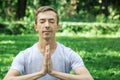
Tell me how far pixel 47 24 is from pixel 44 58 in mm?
406

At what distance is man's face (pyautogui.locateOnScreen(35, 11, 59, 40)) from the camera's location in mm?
5316

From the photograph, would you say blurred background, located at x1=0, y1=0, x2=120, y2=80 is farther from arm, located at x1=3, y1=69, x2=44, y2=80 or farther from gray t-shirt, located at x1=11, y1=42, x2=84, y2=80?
arm, located at x1=3, y1=69, x2=44, y2=80

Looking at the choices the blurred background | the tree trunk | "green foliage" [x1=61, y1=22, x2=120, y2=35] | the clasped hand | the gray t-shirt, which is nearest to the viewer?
the clasped hand

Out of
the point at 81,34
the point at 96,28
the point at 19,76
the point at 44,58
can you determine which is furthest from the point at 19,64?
the point at 81,34

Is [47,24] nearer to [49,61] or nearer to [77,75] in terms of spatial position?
[49,61]

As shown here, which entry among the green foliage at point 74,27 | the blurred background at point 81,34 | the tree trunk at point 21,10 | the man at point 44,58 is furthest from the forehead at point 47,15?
the tree trunk at point 21,10

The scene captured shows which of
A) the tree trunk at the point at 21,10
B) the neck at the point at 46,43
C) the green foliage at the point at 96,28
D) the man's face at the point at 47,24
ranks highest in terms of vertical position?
the man's face at the point at 47,24

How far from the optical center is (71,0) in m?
53.9

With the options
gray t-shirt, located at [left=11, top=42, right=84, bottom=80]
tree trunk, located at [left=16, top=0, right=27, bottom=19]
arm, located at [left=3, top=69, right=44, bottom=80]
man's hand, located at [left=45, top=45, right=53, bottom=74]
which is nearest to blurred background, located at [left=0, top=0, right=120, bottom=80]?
tree trunk, located at [left=16, top=0, right=27, bottom=19]

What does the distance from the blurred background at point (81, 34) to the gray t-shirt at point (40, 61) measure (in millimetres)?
4382

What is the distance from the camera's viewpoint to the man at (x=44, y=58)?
17.3 feet

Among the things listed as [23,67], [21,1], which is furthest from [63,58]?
[21,1]

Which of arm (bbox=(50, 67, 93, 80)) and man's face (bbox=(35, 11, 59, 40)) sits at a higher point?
man's face (bbox=(35, 11, 59, 40))

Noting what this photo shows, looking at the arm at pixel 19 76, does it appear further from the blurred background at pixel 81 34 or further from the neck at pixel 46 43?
the blurred background at pixel 81 34
